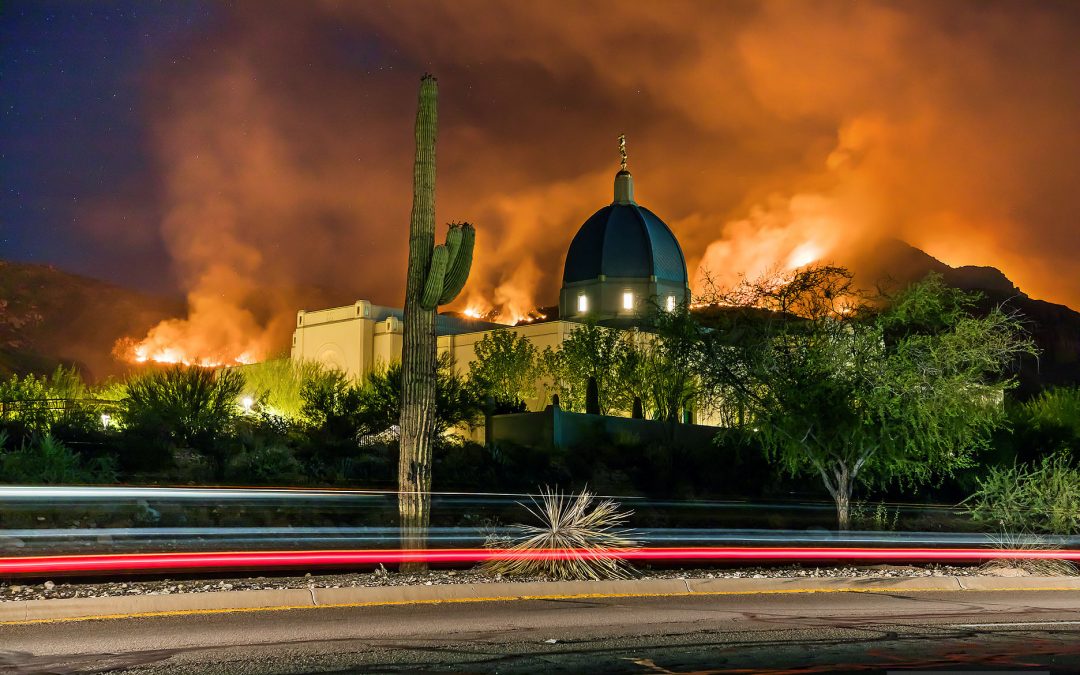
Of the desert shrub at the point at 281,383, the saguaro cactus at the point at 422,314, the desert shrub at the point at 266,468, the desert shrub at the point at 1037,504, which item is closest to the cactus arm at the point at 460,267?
the saguaro cactus at the point at 422,314

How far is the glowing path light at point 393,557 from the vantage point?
12469 mm

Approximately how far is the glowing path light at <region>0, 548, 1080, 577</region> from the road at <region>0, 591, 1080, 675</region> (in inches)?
63.2

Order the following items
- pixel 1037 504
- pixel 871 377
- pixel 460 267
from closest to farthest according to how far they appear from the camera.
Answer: pixel 460 267, pixel 1037 504, pixel 871 377

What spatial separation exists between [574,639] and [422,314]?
7.56 meters

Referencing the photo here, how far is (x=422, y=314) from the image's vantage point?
16906 mm

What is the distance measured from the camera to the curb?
36.9 ft

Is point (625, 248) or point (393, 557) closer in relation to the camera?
point (393, 557)

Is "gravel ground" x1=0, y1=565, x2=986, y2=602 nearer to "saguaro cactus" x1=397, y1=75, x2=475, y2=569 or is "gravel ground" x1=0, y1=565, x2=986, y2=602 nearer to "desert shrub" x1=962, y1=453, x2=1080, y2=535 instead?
"saguaro cactus" x1=397, y1=75, x2=475, y2=569

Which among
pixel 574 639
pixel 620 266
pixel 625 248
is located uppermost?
pixel 625 248

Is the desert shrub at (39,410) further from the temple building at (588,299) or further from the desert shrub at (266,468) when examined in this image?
the temple building at (588,299)

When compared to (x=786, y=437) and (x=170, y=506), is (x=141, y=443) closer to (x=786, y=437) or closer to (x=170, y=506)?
(x=170, y=506)

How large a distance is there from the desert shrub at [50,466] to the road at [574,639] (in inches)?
597

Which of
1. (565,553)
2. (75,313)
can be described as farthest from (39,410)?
(75,313)

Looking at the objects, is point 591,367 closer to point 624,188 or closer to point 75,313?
point 624,188
